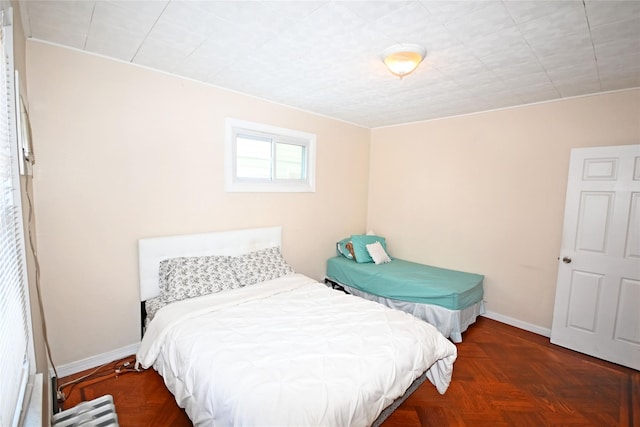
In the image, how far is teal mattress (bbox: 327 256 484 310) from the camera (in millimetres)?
2992

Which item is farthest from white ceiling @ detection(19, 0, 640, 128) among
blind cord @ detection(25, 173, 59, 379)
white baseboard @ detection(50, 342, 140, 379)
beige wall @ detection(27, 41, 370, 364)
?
white baseboard @ detection(50, 342, 140, 379)

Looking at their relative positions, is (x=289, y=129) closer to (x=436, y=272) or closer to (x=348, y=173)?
(x=348, y=173)

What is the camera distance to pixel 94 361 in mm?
2373

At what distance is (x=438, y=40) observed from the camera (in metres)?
1.87

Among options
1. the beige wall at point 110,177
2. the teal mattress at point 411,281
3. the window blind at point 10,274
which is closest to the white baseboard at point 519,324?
the teal mattress at point 411,281

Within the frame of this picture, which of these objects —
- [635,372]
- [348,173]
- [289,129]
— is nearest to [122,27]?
[289,129]

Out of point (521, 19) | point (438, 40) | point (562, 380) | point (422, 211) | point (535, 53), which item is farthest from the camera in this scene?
point (422, 211)

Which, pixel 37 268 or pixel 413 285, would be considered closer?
pixel 37 268

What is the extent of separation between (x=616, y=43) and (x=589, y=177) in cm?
134

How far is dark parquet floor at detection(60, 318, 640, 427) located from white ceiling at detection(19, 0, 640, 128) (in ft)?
8.18

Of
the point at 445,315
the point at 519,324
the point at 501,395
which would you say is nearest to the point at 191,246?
the point at 445,315

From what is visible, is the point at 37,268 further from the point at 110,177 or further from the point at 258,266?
the point at 258,266

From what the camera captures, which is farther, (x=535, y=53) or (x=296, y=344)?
(x=535, y=53)

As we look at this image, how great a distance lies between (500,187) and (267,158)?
2.75 metres
